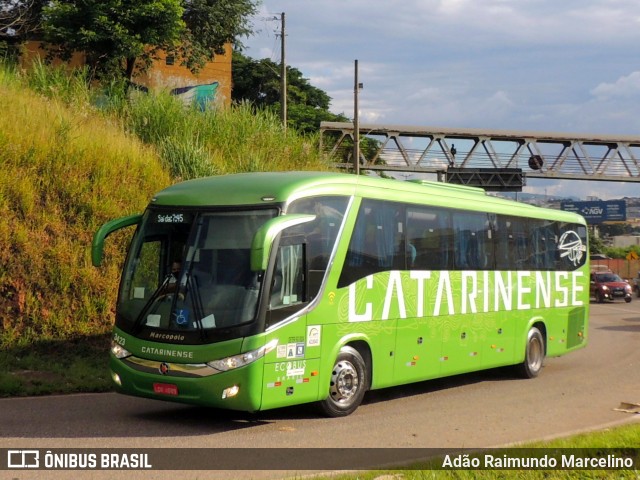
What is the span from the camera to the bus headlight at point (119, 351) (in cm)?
1088

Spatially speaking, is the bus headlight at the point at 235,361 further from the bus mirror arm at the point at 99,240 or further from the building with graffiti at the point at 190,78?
the building with graffiti at the point at 190,78

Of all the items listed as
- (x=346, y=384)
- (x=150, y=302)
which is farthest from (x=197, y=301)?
(x=346, y=384)

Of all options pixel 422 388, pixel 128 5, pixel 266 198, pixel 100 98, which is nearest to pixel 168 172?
pixel 100 98

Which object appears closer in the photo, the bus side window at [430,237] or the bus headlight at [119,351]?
the bus headlight at [119,351]

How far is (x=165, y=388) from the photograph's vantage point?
34.2ft

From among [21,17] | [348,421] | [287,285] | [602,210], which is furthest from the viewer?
[602,210]

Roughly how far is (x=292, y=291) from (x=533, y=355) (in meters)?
7.76

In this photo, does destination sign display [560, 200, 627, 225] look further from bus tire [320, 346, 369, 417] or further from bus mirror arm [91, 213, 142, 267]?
bus mirror arm [91, 213, 142, 267]

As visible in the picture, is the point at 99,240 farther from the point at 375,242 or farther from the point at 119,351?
the point at 375,242

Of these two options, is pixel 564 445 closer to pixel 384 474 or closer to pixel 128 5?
pixel 384 474

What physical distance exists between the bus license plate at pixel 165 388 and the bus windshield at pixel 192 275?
56 centimetres

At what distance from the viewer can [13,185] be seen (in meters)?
16.8

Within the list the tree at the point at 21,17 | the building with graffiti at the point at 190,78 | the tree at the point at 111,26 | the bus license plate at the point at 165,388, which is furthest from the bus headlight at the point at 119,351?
the building with graffiti at the point at 190,78

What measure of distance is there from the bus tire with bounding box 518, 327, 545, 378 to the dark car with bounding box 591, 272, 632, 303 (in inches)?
1283
